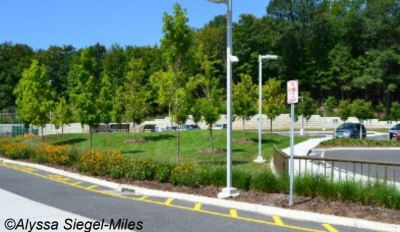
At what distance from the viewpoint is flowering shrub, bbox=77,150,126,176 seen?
15953mm

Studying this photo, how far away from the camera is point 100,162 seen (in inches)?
650

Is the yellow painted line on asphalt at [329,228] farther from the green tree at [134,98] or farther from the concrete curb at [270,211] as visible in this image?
the green tree at [134,98]

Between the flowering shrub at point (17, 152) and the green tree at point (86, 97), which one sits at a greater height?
the green tree at point (86, 97)

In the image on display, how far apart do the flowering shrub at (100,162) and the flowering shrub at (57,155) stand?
1.83 meters

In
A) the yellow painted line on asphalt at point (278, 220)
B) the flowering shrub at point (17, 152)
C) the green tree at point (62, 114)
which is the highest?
the green tree at point (62, 114)

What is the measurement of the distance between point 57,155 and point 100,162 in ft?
14.4

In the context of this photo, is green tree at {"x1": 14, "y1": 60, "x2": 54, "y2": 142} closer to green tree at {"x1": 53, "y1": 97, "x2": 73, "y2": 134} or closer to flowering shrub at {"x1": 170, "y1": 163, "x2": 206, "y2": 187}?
green tree at {"x1": 53, "y1": 97, "x2": 73, "y2": 134}

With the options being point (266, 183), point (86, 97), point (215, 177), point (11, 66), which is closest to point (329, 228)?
point (266, 183)

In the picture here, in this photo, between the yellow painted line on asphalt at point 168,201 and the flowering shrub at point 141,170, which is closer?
the yellow painted line on asphalt at point 168,201

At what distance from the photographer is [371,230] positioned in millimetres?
8664

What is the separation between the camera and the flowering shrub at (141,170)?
14.5 m

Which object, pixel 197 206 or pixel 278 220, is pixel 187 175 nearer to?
pixel 197 206

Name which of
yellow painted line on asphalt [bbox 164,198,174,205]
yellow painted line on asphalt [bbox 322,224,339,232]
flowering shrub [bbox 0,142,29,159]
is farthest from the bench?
yellow painted line on asphalt [bbox 322,224,339,232]

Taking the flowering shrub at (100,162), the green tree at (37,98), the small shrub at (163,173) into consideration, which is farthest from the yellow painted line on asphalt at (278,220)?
the green tree at (37,98)
